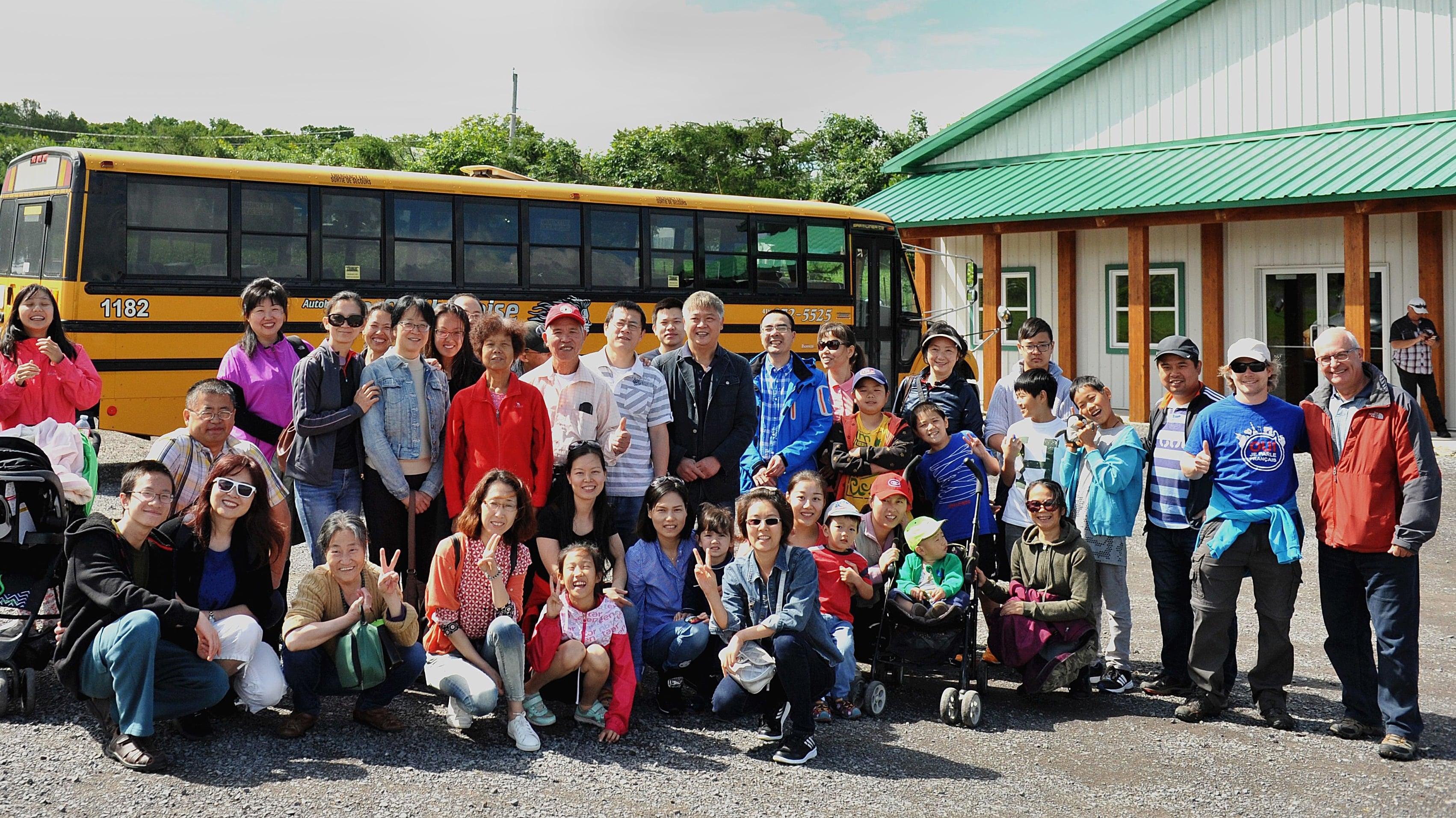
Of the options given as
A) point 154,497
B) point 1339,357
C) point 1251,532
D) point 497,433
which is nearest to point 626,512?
point 497,433

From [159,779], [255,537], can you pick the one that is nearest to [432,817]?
[159,779]

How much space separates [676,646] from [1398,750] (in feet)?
9.46

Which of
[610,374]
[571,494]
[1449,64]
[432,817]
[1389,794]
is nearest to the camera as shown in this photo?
[432,817]

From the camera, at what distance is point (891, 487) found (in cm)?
589

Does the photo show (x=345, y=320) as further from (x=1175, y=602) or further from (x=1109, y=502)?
(x=1175, y=602)

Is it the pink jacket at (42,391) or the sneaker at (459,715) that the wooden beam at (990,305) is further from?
the sneaker at (459,715)

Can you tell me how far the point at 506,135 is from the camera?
3762 cm

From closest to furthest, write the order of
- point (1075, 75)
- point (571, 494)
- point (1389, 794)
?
point (1389, 794) → point (571, 494) → point (1075, 75)

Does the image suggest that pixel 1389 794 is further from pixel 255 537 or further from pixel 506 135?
pixel 506 135

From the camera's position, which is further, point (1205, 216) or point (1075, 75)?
point (1075, 75)

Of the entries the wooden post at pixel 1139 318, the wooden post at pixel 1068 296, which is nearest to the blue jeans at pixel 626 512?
the wooden post at pixel 1139 318

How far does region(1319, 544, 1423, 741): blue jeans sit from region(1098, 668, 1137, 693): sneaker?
2.92ft

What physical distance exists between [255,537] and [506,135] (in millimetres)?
33931

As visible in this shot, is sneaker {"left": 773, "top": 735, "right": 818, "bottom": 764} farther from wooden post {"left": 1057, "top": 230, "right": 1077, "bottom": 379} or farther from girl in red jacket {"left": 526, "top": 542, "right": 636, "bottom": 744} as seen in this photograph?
wooden post {"left": 1057, "top": 230, "right": 1077, "bottom": 379}
